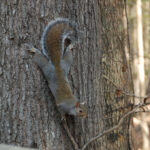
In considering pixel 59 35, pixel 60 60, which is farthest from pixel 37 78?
pixel 59 35

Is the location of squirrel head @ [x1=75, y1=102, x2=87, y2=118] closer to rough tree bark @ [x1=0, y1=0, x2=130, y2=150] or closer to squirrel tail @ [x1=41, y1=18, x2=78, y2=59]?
rough tree bark @ [x1=0, y1=0, x2=130, y2=150]

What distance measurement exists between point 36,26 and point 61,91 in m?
0.51

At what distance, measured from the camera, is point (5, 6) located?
5.18ft

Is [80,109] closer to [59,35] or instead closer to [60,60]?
[60,60]

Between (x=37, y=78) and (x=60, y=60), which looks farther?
(x=60, y=60)

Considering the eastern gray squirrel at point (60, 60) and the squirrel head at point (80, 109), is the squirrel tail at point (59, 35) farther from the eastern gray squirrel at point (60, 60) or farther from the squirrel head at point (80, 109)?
the squirrel head at point (80, 109)

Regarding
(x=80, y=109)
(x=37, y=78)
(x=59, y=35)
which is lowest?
Result: (x=80, y=109)

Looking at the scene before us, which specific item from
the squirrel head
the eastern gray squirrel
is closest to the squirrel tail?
the eastern gray squirrel

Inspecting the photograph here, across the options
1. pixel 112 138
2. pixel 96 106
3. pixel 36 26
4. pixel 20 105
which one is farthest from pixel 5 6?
pixel 112 138

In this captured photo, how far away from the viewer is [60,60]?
1.75 m

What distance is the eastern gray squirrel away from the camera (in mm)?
1646

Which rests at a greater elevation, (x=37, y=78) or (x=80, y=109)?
(x=37, y=78)

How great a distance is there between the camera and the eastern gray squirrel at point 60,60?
165 cm

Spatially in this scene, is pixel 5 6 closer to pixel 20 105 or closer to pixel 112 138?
pixel 20 105
